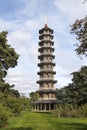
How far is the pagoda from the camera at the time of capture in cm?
8769

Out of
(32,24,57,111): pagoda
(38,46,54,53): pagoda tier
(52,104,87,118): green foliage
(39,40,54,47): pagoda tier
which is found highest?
(39,40,54,47): pagoda tier

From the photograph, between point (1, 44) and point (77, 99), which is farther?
point (77, 99)

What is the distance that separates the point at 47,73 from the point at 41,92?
544 cm

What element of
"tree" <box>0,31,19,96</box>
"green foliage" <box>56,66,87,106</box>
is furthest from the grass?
"green foliage" <box>56,66,87,106</box>

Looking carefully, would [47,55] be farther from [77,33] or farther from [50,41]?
[77,33]

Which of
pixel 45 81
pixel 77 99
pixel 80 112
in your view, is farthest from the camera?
pixel 45 81

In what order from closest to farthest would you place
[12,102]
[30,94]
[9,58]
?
[12,102], [9,58], [30,94]

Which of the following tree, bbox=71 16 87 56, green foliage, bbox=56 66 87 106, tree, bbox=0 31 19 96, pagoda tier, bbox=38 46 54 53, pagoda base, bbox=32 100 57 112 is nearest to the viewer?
tree, bbox=71 16 87 56

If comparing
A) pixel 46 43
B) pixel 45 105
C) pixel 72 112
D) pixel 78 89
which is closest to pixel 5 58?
pixel 72 112

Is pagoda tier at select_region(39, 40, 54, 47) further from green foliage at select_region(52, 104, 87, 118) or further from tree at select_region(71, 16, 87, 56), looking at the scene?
tree at select_region(71, 16, 87, 56)

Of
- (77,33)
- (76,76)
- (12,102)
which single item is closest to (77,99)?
(76,76)

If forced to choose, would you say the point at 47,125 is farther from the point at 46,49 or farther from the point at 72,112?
the point at 46,49

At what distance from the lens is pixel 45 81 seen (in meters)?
87.6

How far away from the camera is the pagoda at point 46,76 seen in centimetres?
8769
